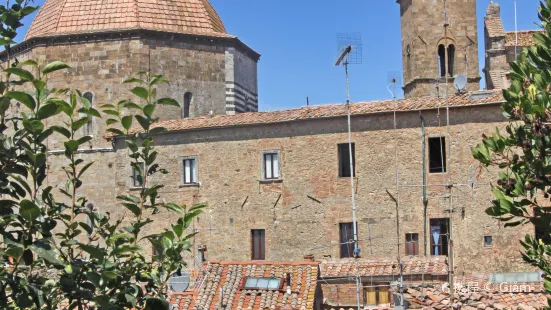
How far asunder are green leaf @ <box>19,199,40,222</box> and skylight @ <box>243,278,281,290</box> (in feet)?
46.8

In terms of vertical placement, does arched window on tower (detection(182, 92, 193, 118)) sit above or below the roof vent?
above

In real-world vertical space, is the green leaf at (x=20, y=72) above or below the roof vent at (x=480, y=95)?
below

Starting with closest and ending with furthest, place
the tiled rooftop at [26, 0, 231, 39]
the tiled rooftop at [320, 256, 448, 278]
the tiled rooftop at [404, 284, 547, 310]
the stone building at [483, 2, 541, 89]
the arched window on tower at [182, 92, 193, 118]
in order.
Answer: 1. the tiled rooftop at [404, 284, 547, 310]
2. the tiled rooftop at [320, 256, 448, 278]
3. the stone building at [483, 2, 541, 89]
4. the tiled rooftop at [26, 0, 231, 39]
5. the arched window on tower at [182, 92, 193, 118]

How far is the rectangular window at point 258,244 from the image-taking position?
2405 cm

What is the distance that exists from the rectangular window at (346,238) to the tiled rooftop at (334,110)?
3.30 meters

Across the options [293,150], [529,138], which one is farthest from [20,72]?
[293,150]

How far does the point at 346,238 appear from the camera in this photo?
23.0m

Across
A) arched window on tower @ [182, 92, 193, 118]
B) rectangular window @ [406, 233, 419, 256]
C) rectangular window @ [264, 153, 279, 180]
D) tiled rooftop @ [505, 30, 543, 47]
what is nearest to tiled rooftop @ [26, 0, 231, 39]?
arched window on tower @ [182, 92, 193, 118]

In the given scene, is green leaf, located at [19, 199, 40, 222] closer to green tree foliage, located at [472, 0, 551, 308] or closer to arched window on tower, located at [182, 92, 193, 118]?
green tree foliage, located at [472, 0, 551, 308]

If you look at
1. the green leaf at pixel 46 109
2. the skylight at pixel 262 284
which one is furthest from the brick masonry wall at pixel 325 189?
the green leaf at pixel 46 109

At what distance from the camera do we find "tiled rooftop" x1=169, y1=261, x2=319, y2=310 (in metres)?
18.2

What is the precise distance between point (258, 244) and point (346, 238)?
286cm

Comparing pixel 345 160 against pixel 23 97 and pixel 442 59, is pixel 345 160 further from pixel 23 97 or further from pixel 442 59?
pixel 23 97

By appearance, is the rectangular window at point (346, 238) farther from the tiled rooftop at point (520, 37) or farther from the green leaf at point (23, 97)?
the green leaf at point (23, 97)
